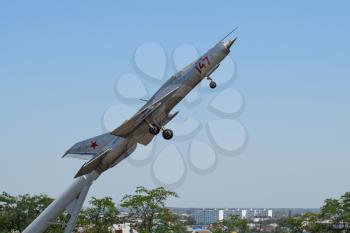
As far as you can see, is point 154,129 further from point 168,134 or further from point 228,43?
point 228,43

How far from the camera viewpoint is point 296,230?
94.9 metres

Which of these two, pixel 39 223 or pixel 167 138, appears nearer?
pixel 167 138

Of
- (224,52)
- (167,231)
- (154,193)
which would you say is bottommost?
(167,231)

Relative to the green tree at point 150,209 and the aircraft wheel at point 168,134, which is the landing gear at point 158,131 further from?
the green tree at point 150,209

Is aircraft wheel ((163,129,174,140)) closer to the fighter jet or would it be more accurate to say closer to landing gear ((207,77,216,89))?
the fighter jet

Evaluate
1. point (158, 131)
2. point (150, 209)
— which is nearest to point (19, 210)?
point (150, 209)

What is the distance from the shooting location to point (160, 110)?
33719mm

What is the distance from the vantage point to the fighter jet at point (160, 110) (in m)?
33.5

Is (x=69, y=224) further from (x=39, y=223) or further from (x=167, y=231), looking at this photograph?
(x=167, y=231)

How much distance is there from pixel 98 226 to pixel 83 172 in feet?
158

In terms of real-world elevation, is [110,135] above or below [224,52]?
below

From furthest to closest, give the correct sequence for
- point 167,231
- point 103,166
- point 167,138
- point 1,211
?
1. point 1,211
2. point 167,231
3. point 103,166
4. point 167,138

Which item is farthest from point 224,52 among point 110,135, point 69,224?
point 69,224

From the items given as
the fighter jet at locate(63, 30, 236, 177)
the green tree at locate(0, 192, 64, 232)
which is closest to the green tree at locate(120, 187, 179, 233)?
the green tree at locate(0, 192, 64, 232)
